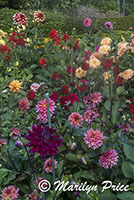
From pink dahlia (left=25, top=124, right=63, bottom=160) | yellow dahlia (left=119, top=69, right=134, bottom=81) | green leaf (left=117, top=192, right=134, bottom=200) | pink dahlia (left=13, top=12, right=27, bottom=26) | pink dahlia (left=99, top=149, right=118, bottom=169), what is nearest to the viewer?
pink dahlia (left=25, top=124, right=63, bottom=160)

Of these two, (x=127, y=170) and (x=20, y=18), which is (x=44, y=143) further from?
(x=20, y=18)

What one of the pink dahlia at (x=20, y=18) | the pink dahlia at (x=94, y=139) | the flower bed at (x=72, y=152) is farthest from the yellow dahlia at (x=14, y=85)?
the pink dahlia at (x=20, y=18)

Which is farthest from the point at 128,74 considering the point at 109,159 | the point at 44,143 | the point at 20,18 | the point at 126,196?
the point at 20,18

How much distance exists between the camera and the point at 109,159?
57.1 inches

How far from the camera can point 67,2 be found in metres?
11.7

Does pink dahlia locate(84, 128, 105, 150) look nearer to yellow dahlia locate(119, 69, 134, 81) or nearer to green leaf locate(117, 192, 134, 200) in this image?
green leaf locate(117, 192, 134, 200)

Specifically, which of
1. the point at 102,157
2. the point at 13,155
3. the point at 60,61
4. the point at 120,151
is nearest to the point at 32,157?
the point at 13,155

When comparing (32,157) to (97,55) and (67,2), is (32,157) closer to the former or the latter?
(97,55)

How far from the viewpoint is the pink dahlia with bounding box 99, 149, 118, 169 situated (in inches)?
57.2

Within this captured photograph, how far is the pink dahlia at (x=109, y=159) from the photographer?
1453 millimetres

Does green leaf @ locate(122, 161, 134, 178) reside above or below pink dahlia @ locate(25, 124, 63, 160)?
below

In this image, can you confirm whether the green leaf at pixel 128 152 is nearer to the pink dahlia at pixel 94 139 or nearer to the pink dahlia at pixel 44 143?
the pink dahlia at pixel 94 139

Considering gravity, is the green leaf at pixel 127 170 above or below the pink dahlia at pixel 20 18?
below

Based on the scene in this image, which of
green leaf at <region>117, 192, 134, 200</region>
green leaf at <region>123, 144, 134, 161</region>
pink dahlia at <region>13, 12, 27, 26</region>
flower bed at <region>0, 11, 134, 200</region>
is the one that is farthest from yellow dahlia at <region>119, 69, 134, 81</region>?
pink dahlia at <region>13, 12, 27, 26</region>
